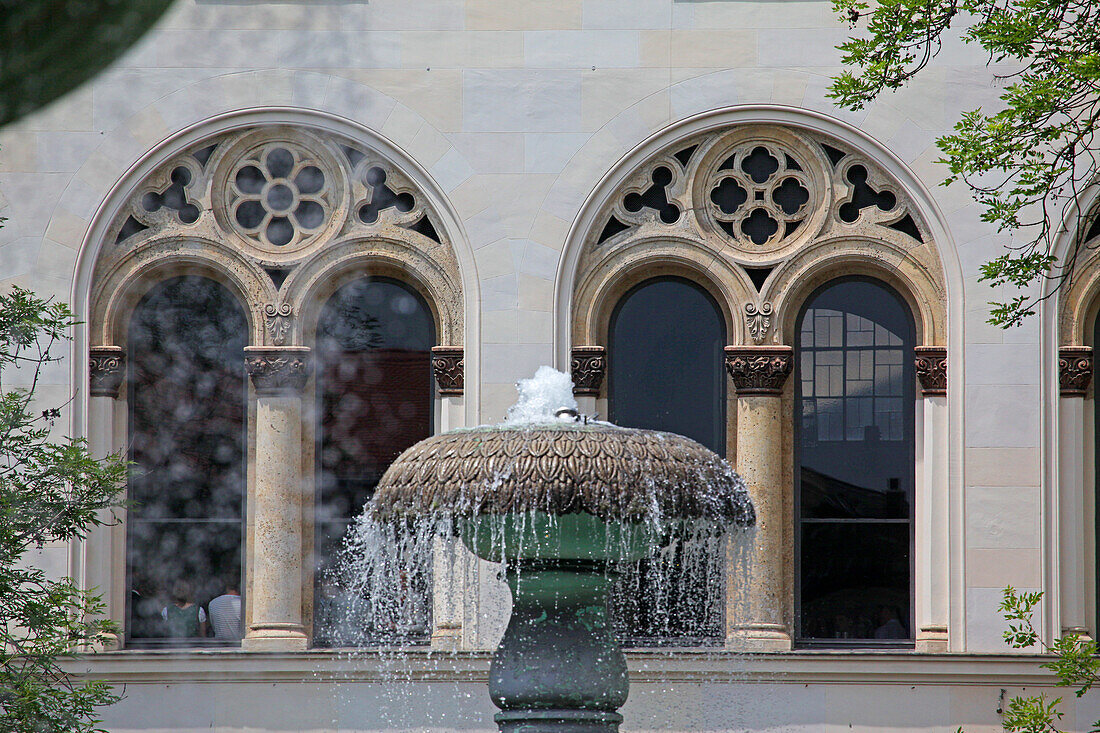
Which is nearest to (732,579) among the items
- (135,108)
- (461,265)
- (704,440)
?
(704,440)

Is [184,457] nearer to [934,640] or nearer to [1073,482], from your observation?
[934,640]

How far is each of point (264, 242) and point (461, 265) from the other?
1.96 metres

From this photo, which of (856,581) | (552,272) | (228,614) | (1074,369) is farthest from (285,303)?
(1074,369)

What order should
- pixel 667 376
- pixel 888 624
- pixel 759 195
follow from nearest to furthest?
1. pixel 888 624
2. pixel 759 195
3. pixel 667 376

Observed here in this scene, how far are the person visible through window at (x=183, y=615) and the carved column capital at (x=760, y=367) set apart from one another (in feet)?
18.6

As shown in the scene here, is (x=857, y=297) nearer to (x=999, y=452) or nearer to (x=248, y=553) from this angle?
(x=999, y=452)

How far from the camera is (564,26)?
13359mm

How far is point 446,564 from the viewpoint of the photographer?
12.6m

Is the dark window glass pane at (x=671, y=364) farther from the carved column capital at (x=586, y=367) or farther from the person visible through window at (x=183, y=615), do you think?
the person visible through window at (x=183, y=615)

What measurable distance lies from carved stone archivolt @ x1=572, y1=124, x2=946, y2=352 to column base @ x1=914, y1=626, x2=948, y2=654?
107 inches

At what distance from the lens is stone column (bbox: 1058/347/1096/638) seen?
12.8 meters

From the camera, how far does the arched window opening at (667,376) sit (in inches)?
530

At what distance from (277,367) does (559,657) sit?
21.9 feet

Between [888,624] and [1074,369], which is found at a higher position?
[1074,369]
